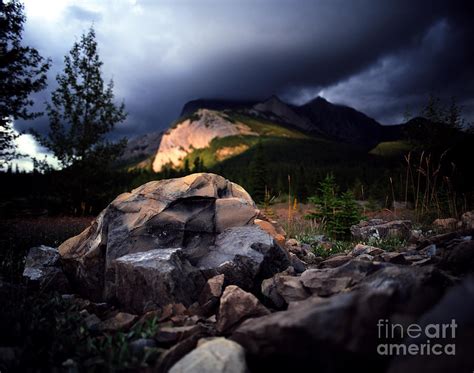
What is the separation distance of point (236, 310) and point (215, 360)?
0.87 meters

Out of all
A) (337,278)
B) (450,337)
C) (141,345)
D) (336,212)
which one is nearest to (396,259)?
(337,278)

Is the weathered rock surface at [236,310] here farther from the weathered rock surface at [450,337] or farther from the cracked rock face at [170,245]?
the weathered rock surface at [450,337]

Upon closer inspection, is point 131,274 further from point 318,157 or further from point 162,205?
point 318,157

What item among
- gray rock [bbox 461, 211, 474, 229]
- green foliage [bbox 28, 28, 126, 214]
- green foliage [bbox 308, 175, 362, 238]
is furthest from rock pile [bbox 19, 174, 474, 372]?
green foliage [bbox 28, 28, 126, 214]

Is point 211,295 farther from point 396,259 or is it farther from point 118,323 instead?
point 396,259

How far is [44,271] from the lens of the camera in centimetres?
476

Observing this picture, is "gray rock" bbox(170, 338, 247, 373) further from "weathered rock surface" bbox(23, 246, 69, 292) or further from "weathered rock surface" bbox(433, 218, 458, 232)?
"weathered rock surface" bbox(433, 218, 458, 232)

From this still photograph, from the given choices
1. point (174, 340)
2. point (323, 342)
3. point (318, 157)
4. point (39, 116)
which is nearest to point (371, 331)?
point (323, 342)

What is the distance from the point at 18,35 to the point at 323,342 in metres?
11.9

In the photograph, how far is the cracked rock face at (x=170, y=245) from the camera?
3.90 metres

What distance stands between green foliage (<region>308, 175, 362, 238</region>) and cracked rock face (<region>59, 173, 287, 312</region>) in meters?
4.38

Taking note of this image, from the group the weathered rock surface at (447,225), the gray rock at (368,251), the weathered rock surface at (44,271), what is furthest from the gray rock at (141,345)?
the weathered rock surface at (447,225)

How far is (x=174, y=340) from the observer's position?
9.57 feet

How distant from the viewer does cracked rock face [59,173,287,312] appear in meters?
3.90
